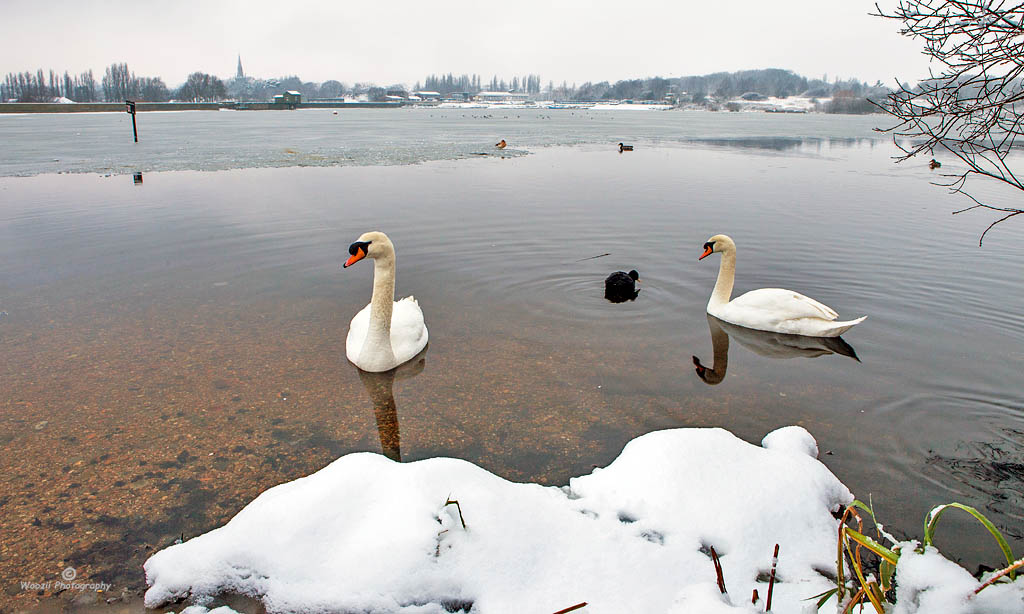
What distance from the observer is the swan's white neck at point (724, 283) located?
8023 mm

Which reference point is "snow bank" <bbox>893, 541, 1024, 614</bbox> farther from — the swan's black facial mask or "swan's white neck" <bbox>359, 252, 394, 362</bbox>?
the swan's black facial mask

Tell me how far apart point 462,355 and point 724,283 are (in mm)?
3678

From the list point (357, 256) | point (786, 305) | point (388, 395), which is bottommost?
point (388, 395)

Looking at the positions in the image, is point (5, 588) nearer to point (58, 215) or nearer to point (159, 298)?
point (159, 298)

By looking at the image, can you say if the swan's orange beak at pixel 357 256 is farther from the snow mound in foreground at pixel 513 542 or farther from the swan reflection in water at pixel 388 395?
the snow mound in foreground at pixel 513 542

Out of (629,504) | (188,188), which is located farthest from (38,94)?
(629,504)

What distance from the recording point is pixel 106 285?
878 cm

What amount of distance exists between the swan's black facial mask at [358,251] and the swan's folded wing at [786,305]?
458 centimetres

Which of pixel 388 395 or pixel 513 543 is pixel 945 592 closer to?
pixel 513 543

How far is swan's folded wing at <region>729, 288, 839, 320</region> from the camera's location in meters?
7.22

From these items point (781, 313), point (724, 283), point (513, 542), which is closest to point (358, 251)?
point (513, 542)

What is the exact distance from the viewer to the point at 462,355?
6.72 meters

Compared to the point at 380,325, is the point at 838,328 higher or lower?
lower

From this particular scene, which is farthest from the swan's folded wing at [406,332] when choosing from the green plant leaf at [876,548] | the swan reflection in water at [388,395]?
the green plant leaf at [876,548]
